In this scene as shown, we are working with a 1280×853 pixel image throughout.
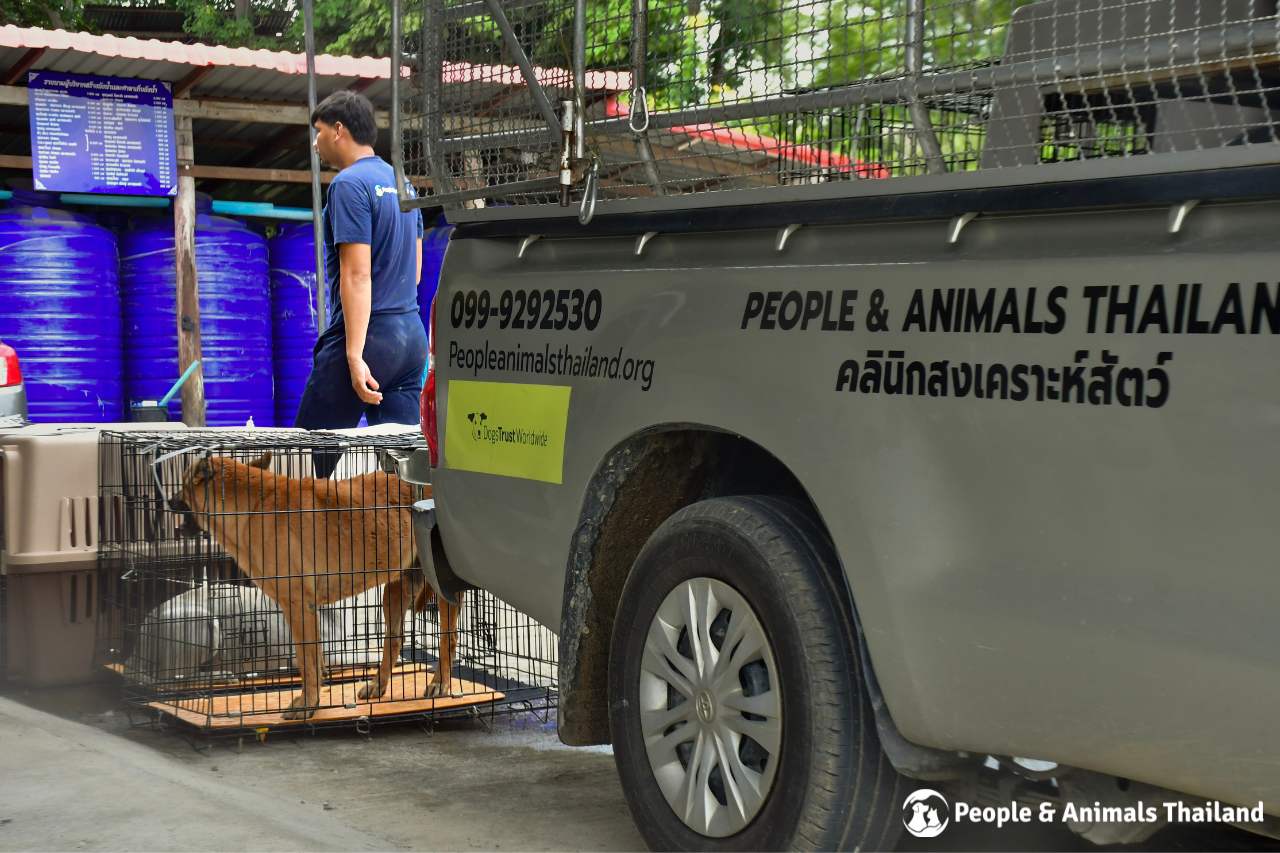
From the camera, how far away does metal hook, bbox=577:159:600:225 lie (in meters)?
3.87

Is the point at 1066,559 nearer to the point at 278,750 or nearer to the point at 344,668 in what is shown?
the point at 278,750

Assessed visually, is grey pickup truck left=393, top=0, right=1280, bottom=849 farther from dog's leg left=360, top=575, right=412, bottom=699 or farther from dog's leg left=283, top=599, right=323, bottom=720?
dog's leg left=360, top=575, right=412, bottom=699

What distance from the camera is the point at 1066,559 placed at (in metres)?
2.63

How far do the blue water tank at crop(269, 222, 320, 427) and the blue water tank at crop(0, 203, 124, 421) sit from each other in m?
1.50

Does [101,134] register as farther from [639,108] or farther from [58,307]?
[639,108]

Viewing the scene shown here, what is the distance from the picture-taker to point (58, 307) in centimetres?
1131

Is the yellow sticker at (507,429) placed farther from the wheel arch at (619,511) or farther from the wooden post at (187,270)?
the wooden post at (187,270)

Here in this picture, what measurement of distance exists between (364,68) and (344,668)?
247 inches

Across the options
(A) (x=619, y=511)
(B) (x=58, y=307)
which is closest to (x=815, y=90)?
(A) (x=619, y=511)

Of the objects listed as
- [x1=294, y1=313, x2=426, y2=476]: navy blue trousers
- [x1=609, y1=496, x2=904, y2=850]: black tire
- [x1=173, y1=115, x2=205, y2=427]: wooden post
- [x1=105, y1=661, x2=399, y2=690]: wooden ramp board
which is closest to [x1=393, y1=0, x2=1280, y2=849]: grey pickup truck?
[x1=609, y1=496, x2=904, y2=850]: black tire

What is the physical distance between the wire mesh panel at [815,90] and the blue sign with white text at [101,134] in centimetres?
676

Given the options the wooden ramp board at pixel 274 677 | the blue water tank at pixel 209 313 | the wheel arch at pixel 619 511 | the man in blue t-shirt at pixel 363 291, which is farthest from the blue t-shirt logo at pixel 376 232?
the blue water tank at pixel 209 313

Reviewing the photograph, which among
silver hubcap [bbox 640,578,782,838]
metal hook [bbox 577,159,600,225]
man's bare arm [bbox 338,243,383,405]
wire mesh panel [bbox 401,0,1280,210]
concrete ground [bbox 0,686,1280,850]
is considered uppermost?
wire mesh panel [bbox 401,0,1280,210]

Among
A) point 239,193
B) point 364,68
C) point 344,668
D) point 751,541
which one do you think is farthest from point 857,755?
point 239,193
